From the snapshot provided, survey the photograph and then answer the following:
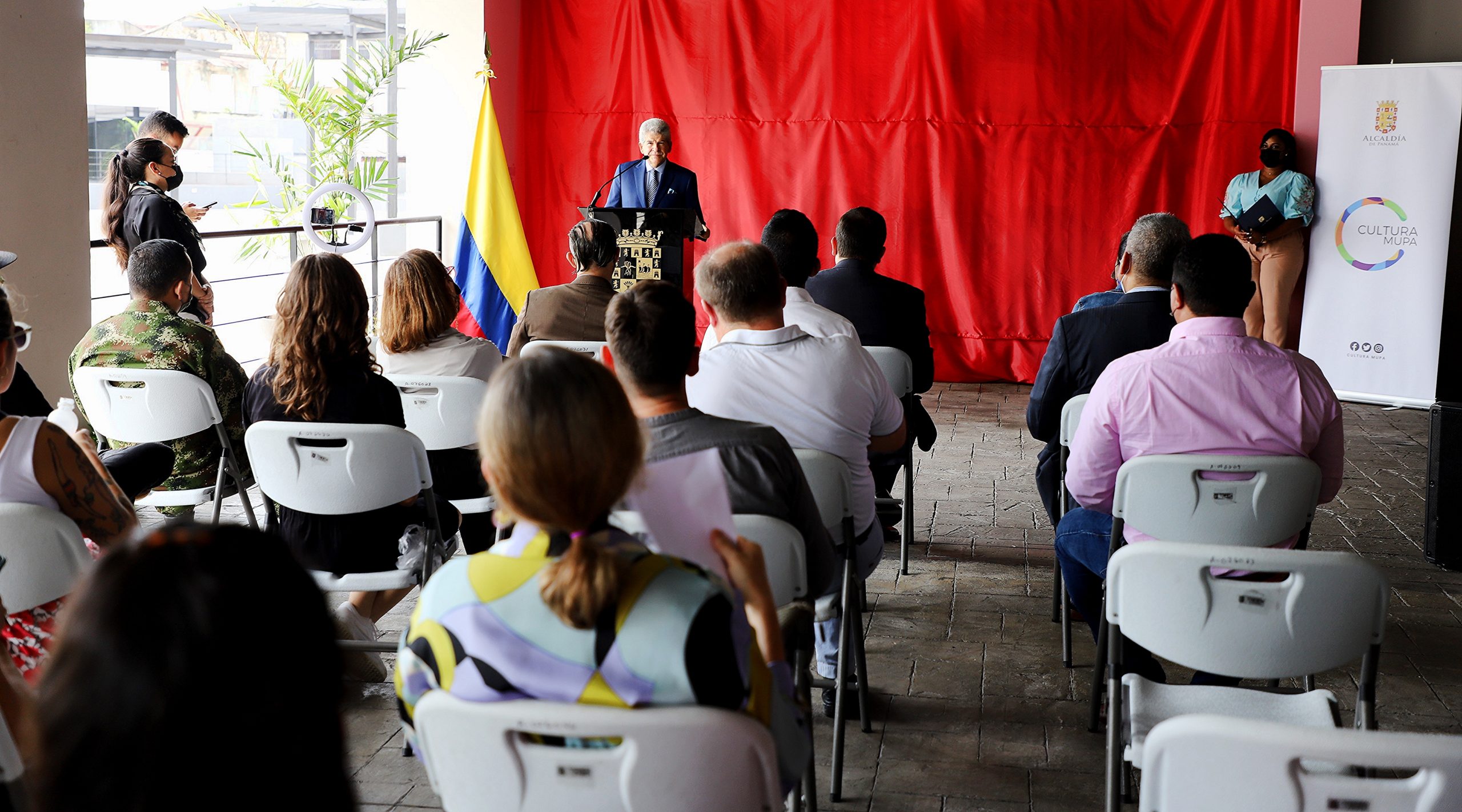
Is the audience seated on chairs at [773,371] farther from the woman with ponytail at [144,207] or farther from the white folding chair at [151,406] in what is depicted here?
the woman with ponytail at [144,207]

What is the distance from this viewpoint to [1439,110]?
7.03m

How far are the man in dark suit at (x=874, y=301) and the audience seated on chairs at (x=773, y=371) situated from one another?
4.57 feet

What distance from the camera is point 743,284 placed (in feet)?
9.24

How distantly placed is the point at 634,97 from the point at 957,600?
18.4 ft

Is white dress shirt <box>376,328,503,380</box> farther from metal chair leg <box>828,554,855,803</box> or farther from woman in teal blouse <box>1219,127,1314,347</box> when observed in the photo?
woman in teal blouse <box>1219,127,1314,347</box>

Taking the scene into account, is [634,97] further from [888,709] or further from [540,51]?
[888,709]

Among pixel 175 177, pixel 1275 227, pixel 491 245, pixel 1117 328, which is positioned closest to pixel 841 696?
pixel 1117 328

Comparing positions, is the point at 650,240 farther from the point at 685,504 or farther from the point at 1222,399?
the point at 685,504

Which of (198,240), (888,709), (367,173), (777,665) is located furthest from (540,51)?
(777,665)

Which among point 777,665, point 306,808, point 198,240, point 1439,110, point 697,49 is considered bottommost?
point 777,665

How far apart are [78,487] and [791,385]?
1488 mm

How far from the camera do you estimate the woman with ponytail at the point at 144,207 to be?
16.6 feet

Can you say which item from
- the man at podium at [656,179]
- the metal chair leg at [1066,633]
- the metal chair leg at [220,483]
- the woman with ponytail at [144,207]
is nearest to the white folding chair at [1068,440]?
the metal chair leg at [1066,633]

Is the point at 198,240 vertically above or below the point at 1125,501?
above
